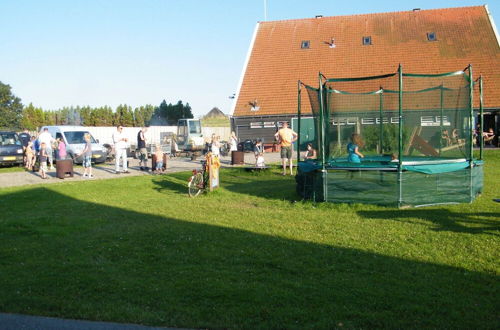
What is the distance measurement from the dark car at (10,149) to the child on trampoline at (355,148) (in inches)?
712

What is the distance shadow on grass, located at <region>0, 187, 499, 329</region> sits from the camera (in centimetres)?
469

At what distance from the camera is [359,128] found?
12.1 meters

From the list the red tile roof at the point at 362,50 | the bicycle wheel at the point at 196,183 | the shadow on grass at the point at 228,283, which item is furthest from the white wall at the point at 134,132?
the shadow on grass at the point at 228,283

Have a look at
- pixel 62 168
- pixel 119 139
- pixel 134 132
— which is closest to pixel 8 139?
pixel 62 168

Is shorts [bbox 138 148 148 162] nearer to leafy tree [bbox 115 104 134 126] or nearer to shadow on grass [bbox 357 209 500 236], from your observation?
shadow on grass [bbox 357 209 500 236]

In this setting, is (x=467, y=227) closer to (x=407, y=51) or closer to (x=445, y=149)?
(x=445, y=149)

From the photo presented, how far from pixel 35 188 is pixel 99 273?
1009 cm

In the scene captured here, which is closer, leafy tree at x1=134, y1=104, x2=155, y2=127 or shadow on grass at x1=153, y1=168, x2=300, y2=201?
shadow on grass at x1=153, y1=168, x2=300, y2=201

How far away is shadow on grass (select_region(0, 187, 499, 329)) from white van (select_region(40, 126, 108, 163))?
1604 centimetres

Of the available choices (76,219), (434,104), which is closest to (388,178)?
(434,104)

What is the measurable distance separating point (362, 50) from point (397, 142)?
26061 millimetres

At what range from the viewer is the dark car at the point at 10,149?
23672 mm

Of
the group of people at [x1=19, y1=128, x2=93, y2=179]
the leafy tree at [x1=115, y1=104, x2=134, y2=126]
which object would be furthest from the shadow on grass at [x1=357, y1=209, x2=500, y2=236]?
the leafy tree at [x1=115, y1=104, x2=134, y2=126]

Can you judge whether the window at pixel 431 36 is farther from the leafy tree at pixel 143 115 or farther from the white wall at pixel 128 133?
the leafy tree at pixel 143 115
